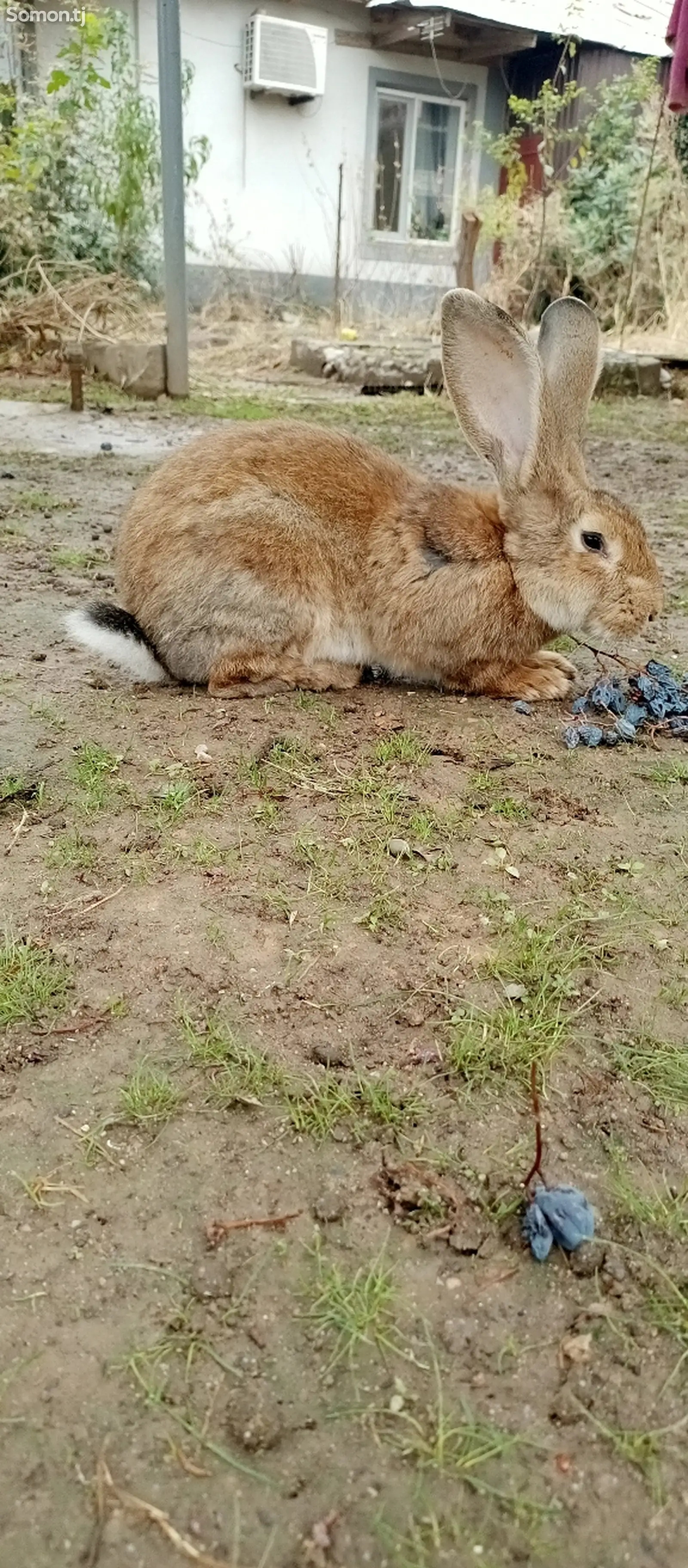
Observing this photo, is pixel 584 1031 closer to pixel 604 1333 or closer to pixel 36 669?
pixel 604 1333

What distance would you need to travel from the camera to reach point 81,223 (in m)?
11.4

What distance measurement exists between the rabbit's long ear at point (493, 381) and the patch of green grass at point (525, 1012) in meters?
1.65

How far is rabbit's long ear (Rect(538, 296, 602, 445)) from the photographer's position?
3.34 m

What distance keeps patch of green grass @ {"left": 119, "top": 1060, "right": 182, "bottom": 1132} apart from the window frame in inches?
630

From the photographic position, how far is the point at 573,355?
133 inches

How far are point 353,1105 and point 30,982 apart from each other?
65 cm

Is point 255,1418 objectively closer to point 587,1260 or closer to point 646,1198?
point 587,1260

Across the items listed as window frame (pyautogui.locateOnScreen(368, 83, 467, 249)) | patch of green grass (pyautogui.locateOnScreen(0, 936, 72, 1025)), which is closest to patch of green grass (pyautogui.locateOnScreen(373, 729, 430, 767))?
patch of green grass (pyautogui.locateOnScreen(0, 936, 72, 1025))

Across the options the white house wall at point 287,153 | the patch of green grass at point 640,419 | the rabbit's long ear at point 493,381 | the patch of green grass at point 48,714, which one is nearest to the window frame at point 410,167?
the white house wall at point 287,153

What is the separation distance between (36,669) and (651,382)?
8.30 metres

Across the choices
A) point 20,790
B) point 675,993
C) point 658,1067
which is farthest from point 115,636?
point 658,1067

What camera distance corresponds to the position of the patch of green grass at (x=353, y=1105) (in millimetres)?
1684

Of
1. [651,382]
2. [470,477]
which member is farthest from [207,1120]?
[651,382]
